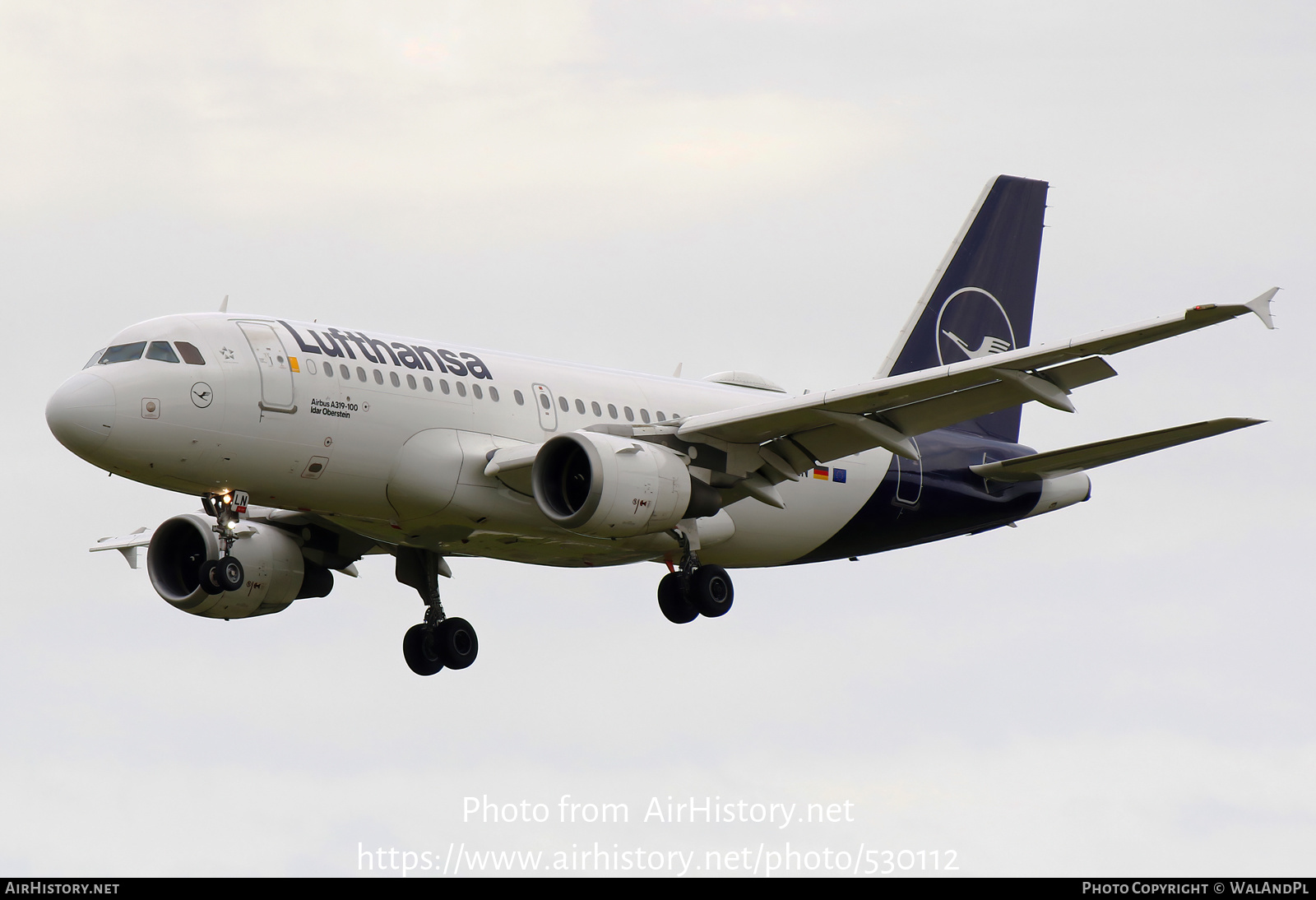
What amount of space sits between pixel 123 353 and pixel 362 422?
13.3ft

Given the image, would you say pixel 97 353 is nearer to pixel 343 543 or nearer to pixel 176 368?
pixel 176 368

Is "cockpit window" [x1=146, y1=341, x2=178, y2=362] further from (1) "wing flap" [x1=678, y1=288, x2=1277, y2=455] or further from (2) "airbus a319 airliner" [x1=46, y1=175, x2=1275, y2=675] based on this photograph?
(1) "wing flap" [x1=678, y1=288, x2=1277, y2=455]

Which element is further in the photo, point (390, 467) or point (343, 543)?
point (343, 543)

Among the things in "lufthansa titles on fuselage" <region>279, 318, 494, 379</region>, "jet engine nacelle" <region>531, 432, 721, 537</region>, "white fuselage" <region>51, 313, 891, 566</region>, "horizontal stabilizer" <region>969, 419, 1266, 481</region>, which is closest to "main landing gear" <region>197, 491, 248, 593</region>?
"white fuselage" <region>51, 313, 891, 566</region>

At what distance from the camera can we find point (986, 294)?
146 ft

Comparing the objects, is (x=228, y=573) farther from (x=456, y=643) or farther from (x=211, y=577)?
(x=456, y=643)

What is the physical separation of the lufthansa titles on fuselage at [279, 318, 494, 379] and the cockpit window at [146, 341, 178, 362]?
2.14 meters

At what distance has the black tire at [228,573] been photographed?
32312mm

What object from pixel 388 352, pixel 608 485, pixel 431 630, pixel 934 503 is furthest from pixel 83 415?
pixel 934 503

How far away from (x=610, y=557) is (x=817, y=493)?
450 cm

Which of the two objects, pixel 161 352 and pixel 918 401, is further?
pixel 918 401

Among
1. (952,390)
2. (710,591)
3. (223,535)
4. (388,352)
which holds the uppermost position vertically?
(388,352)

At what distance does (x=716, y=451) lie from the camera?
3484cm

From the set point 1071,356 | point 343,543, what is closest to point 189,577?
point 343,543
